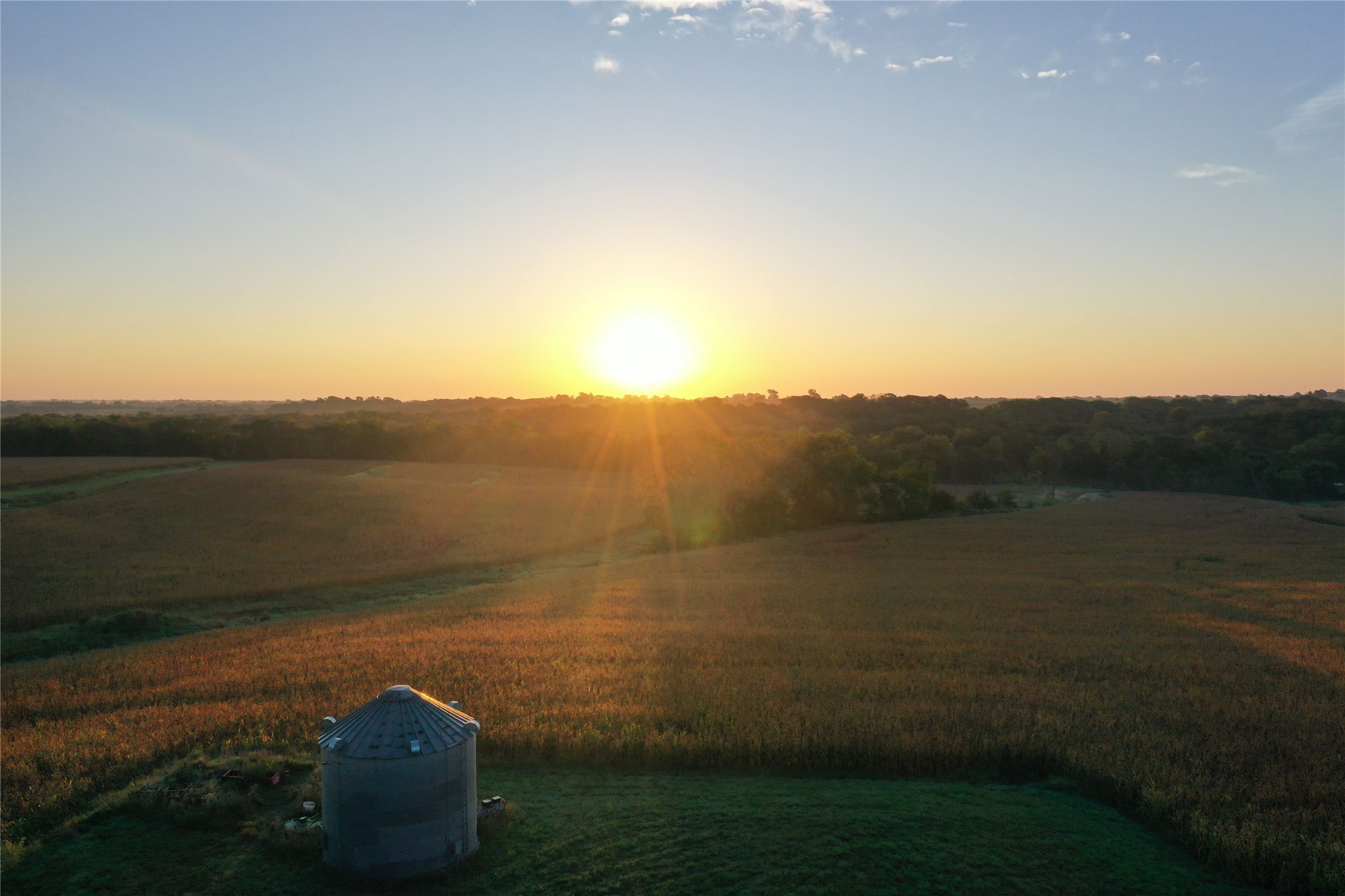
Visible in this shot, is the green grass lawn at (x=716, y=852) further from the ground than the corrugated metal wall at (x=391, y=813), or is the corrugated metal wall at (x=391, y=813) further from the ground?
the corrugated metal wall at (x=391, y=813)

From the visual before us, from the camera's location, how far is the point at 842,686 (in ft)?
50.8

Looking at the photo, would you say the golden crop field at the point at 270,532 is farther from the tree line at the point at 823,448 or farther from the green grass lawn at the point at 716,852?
the green grass lawn at the point at 716,852

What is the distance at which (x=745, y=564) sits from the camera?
3803 centimetres

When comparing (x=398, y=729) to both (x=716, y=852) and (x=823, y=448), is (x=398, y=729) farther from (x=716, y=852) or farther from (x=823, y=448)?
(x=823, y=448)

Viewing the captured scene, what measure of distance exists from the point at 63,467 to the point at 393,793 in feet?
231

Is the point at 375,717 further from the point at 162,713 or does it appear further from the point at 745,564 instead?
the point at 745,564

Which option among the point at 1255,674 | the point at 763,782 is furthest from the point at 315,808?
the point at 1255,674

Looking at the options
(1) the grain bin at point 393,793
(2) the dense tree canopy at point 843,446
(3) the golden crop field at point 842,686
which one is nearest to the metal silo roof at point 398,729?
(1) the grain bin at point 393,793

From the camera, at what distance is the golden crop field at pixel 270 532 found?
31.0 m

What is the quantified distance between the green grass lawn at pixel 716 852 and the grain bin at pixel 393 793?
0.25m

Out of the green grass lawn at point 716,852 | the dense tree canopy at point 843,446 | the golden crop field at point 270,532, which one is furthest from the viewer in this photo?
the dense tree canopy at point 843,446

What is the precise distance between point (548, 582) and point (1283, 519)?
43.2 m

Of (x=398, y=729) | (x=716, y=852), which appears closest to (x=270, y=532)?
(x=398, y=729)

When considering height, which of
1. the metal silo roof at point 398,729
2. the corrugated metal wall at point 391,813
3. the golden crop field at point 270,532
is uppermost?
the metal silo roof at point 398,729
